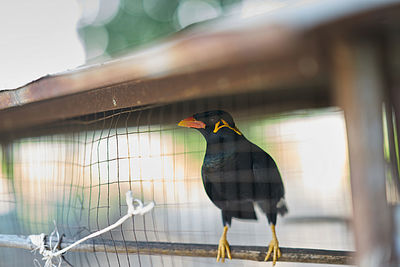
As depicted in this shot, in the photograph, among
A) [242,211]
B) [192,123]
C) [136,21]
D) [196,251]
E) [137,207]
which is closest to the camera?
[137,207]

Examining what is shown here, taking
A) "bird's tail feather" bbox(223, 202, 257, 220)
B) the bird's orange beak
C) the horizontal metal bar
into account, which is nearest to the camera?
the horizontal metal bar

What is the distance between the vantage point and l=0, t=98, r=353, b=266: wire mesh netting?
108 centimetres

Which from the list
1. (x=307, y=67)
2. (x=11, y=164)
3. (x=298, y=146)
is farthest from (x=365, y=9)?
(x=298, y=146)

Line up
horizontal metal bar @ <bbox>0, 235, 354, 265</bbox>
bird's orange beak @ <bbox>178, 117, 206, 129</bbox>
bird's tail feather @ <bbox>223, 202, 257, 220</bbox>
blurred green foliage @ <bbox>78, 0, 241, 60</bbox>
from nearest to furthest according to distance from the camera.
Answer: horizontal metal bar @ <bbox>0, 235, 354, 265</bbox>
bird's orange beak @ <bbox>178, 117, 206, 129</bbox>
bird's tail feather @ <bbox>223, 202, 257, 220</bbox>
blurred green foliage @ <bbox>78, 0, 241, 60</bbox>

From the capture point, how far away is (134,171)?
3.69ft

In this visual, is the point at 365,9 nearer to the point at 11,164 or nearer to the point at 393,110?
the point at 393,110

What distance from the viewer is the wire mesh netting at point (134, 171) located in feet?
3.53

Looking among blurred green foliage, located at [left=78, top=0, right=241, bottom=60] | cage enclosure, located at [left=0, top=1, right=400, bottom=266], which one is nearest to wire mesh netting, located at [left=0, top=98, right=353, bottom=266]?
cage enclosure, located at [left=0, top=1, right=400, bottom=266]

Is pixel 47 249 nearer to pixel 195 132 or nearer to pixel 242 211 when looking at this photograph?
pixel 195 132

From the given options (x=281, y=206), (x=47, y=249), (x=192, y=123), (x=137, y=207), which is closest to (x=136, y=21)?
(x=281, y=206)

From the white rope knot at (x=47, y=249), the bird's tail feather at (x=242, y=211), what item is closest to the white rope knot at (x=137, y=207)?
the white rope knot at (x=47, y=249)

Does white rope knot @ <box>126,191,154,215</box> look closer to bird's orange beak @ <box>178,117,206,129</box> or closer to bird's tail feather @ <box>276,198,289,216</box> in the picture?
bird's orange beak @ <box>178,117,206,129</box>

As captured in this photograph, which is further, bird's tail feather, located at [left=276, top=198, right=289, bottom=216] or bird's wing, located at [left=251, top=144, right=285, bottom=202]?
bird's tail feather, located at [left=276, top=198, right=289, bottom=216]

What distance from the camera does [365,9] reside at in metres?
0.49
